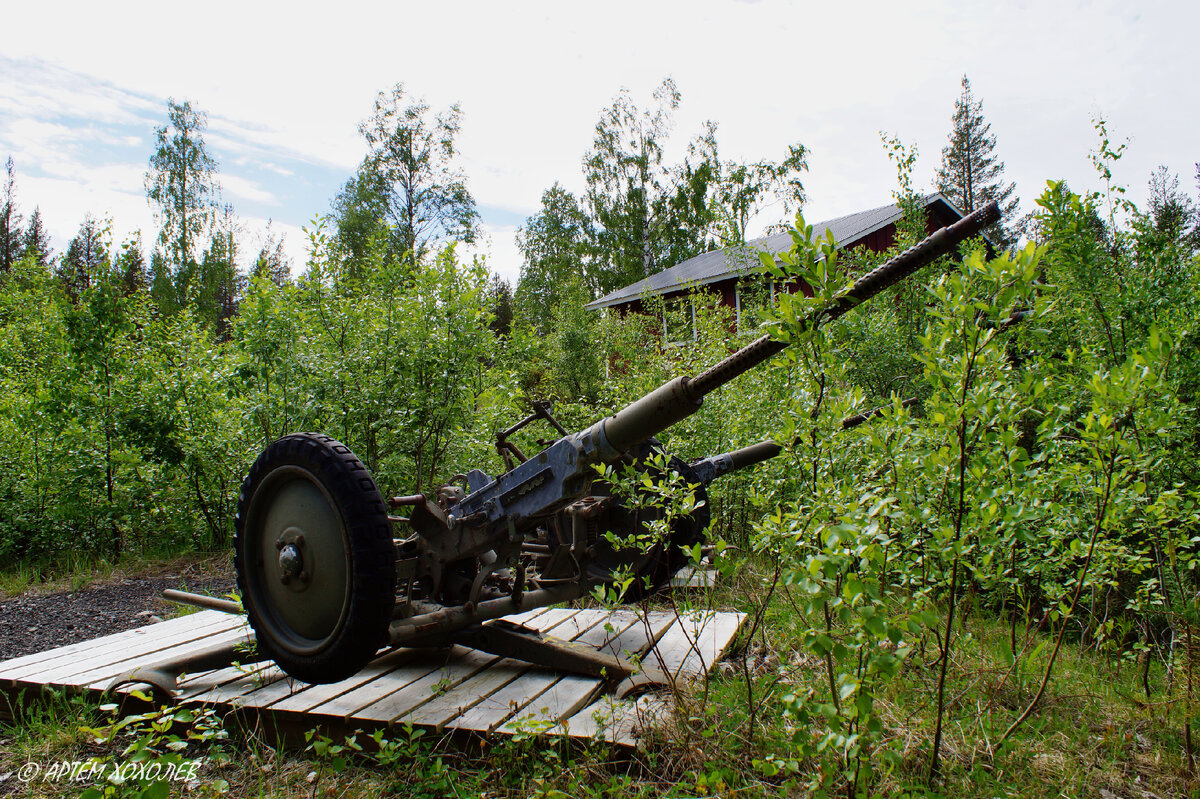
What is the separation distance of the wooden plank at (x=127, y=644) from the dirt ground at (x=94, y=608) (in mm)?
706

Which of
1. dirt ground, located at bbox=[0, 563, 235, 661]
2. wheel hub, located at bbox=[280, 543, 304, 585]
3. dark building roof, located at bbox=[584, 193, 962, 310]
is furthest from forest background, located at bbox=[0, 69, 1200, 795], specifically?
dark building roof, located at bbox=[584, 193, 962, 310]

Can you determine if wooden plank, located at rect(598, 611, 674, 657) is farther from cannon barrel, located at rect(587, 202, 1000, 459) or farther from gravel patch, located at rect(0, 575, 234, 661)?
gravel patch, located at rect(0, 575, 234, 661)

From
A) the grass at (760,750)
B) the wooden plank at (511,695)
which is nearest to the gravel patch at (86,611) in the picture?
the grass at (760,750)

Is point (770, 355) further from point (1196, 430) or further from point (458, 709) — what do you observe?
point (1196, 430)

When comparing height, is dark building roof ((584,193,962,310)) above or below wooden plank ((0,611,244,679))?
above

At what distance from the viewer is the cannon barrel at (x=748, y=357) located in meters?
1.83

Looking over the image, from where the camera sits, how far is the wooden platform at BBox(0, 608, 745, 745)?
2.48m

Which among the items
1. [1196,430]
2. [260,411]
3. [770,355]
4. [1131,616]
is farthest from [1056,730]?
[260,411]

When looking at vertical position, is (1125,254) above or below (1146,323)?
above

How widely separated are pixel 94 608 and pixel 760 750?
5240mm

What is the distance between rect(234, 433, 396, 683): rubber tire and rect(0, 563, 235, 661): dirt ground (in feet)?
8.85

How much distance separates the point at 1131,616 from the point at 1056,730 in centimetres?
199

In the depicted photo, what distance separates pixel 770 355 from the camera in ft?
6.86

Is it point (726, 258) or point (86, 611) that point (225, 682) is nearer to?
point (86, 611)
